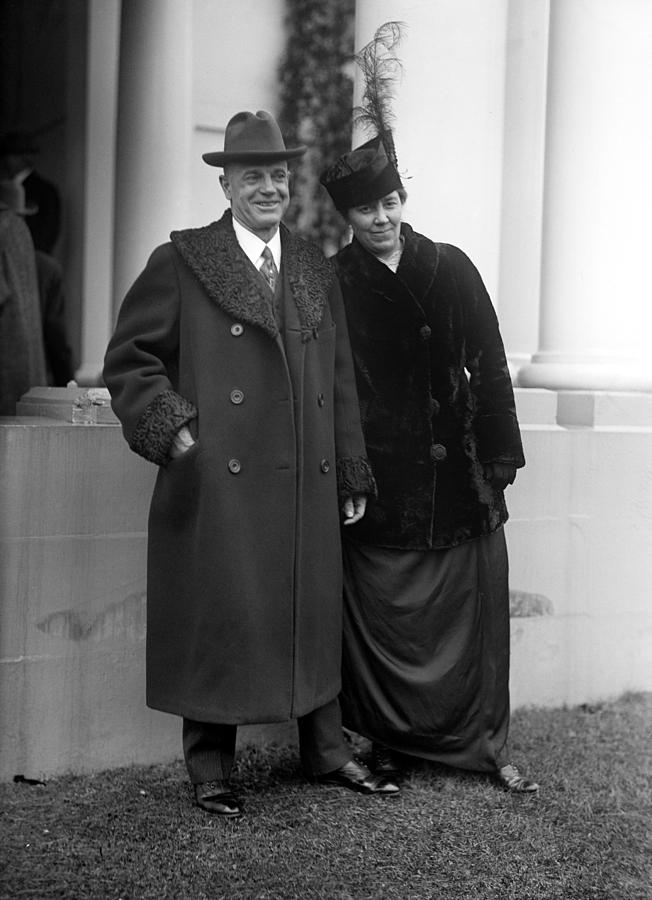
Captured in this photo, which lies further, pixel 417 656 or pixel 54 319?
pixel 54 319

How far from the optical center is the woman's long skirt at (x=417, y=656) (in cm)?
415

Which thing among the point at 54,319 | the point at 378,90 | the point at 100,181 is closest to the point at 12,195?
the point at 100,181

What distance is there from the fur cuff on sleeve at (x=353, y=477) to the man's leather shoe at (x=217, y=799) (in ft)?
3.15

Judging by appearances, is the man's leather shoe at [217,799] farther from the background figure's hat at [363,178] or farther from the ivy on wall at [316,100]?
the ivy on wall at [316,100]

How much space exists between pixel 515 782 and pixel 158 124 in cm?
337

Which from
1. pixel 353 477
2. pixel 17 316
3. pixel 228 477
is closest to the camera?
pixel 228 477

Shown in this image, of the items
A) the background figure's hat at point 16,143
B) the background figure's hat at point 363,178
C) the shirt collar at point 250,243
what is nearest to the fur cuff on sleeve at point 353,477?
the shirt collar at point 250,243

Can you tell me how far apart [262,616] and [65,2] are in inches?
269

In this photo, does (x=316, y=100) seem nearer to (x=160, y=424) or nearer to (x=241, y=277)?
(x=241, y=277)

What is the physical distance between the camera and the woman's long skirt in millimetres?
4152

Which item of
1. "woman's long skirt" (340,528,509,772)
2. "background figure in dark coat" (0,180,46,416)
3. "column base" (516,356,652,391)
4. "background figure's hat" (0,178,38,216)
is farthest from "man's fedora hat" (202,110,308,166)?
"background figure's hat" (0,178,38,216)

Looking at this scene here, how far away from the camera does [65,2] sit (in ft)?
30.3

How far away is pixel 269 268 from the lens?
3900 millimetres

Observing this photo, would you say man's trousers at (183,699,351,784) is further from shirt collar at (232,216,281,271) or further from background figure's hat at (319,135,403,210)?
background figure's hat at (319,135,403,210)
